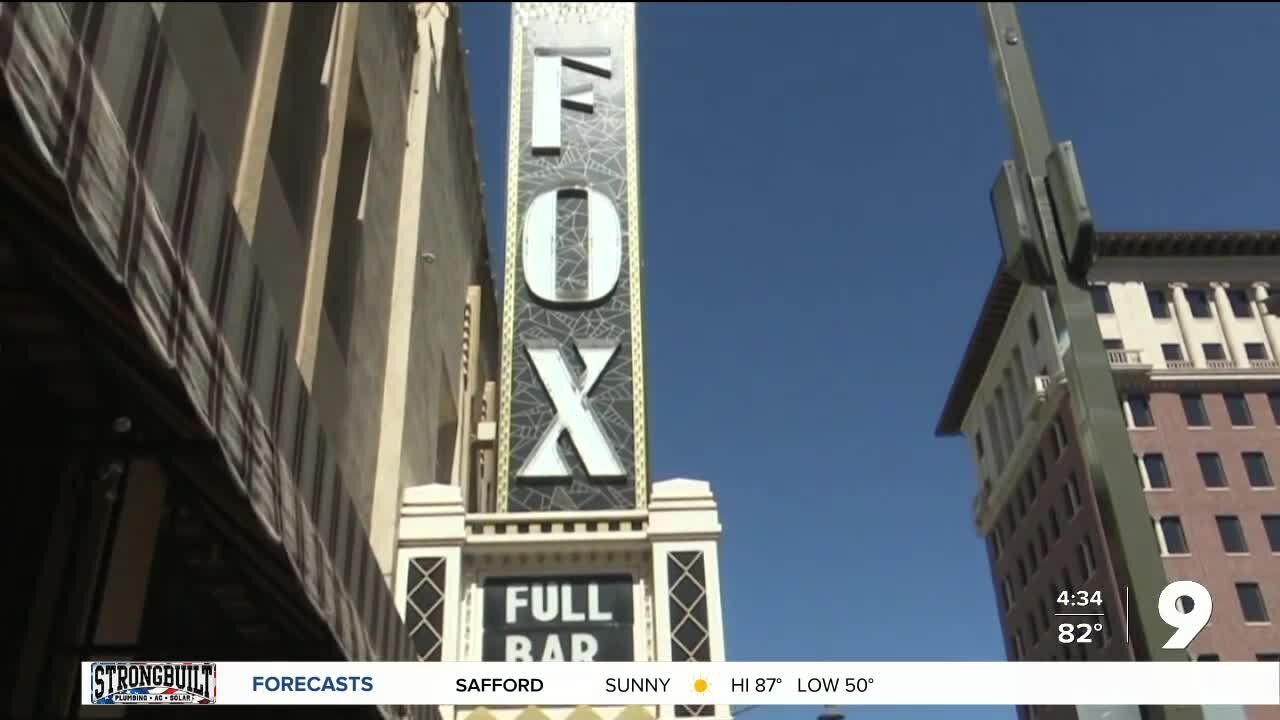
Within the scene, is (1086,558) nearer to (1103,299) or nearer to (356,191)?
(1103,299)

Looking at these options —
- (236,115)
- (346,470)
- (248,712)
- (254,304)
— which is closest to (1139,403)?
(254,304)

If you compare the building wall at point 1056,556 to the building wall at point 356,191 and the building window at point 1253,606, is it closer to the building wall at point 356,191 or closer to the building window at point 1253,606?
the building window at point 1253,606

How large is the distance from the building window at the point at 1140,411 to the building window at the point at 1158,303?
340 mm

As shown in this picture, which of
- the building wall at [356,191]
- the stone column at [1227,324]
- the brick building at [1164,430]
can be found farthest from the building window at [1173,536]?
the building wall at [356,191]

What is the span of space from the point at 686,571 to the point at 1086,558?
→ 10.7 m

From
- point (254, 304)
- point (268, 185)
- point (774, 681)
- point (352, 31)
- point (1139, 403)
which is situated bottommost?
point (774, 681)

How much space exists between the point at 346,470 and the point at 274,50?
5265mm

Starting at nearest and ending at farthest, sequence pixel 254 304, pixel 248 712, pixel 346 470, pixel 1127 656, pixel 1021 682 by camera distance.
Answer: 1. pixel 1127 656
2. pixel 1021 682
3. pixel 254 304
4. pixel 248 712
5. pixel 346 470

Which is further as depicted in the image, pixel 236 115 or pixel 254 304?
pixel 236 115

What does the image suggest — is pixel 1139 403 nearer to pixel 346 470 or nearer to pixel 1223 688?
pixel 1223 688

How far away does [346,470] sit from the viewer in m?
12.7

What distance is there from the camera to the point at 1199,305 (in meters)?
4.59

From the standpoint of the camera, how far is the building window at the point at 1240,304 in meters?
3.93

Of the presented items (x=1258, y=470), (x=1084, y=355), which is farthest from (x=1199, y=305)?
(x=1084, y=355)
